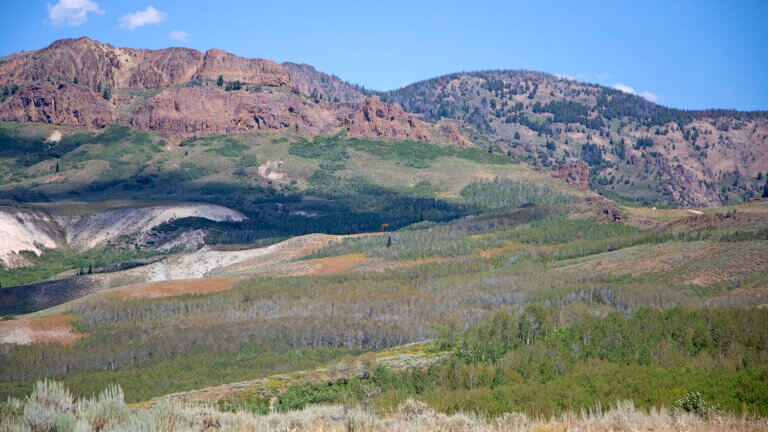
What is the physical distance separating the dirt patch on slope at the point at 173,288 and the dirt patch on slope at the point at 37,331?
15192 millimetres

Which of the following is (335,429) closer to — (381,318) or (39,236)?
(381,318)

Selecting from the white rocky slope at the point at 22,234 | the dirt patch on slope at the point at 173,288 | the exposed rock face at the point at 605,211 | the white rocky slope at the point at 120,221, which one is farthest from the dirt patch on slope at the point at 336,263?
the white rocky slope at the point at 22,234

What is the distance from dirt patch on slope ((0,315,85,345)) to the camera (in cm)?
7719

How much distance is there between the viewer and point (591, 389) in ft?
127

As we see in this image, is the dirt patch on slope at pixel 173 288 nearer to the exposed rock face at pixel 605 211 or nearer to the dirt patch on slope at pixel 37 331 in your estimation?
the dirt patch on slope at pixel 37 331

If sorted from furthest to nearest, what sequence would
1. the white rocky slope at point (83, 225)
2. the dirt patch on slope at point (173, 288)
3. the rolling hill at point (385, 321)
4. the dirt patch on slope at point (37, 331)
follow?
1. the white rocky slope at point (83, 225)
2. the dirt patch on slope at point (173, 288)
3. the dirt patch on slope at point (37, 331)
4. the rolling hill at point (385, 321)

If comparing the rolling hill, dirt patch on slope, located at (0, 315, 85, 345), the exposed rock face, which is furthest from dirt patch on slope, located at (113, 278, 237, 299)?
the exposed rock face

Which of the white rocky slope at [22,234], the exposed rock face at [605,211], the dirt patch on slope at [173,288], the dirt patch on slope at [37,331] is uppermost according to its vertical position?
the white rocky slope at [22,234]

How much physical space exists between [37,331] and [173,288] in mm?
25868

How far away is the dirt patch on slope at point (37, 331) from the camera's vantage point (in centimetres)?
7719

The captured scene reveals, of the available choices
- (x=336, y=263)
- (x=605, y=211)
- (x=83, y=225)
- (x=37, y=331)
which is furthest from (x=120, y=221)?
(x=605, y=211)

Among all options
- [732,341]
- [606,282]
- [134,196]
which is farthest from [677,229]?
[134,196]

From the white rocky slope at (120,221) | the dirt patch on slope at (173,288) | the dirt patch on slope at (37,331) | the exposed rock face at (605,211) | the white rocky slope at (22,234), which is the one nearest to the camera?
the dirt patch on slope at (37,331)

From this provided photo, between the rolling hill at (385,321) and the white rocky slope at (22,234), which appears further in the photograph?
the white rocky slope at (22,234)
